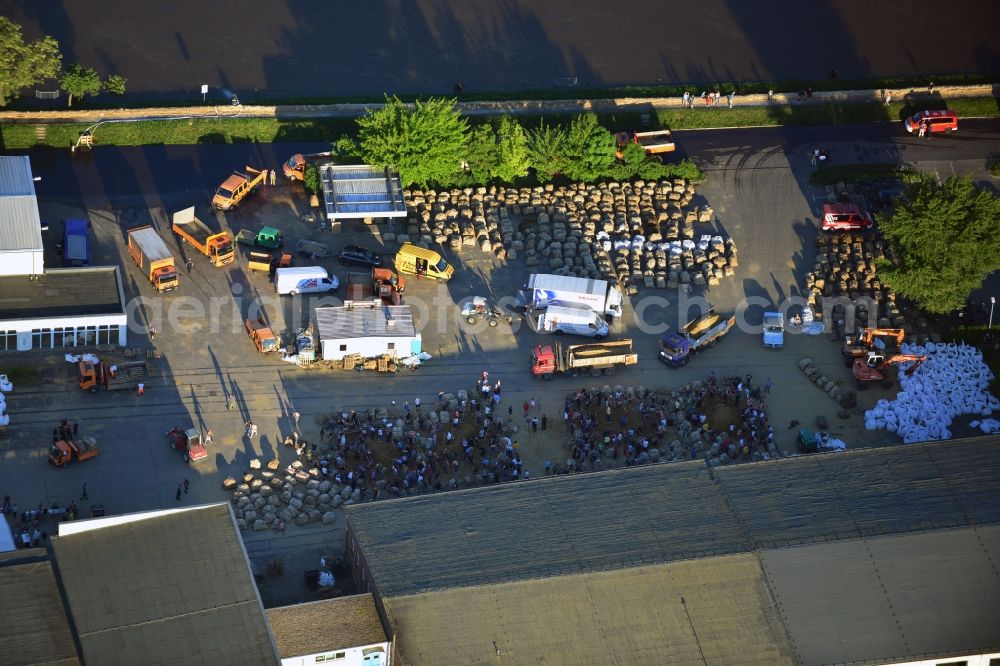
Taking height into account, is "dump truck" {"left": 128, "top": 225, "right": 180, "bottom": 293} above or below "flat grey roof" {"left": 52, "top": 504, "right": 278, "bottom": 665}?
above

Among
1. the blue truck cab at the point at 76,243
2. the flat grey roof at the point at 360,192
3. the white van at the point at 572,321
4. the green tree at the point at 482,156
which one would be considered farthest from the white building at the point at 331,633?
the green tree at the point at 482,156

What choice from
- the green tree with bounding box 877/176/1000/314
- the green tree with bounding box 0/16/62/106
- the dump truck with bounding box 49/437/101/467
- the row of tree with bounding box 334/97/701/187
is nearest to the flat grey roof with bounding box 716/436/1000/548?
the green tree with bounding box 877/176/1000/314

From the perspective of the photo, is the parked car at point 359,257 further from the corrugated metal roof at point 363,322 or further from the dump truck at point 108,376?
the dump truck at point 108,376

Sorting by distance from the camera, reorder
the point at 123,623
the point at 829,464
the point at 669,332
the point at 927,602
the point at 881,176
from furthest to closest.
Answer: the point at 881,176
the point at 669,332
the point at 829,464
the point at 927,602
the point at 123,623

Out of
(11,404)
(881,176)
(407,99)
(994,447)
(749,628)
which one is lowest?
(749,628)

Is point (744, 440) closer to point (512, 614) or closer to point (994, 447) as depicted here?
point (994, 447)

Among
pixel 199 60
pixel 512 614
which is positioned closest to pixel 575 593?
pixel 512 614

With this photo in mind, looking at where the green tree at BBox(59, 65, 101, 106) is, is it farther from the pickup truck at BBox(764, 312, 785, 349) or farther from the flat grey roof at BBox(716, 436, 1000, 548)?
the flat grey roof at BBox(716, 436, 1000, 548)
